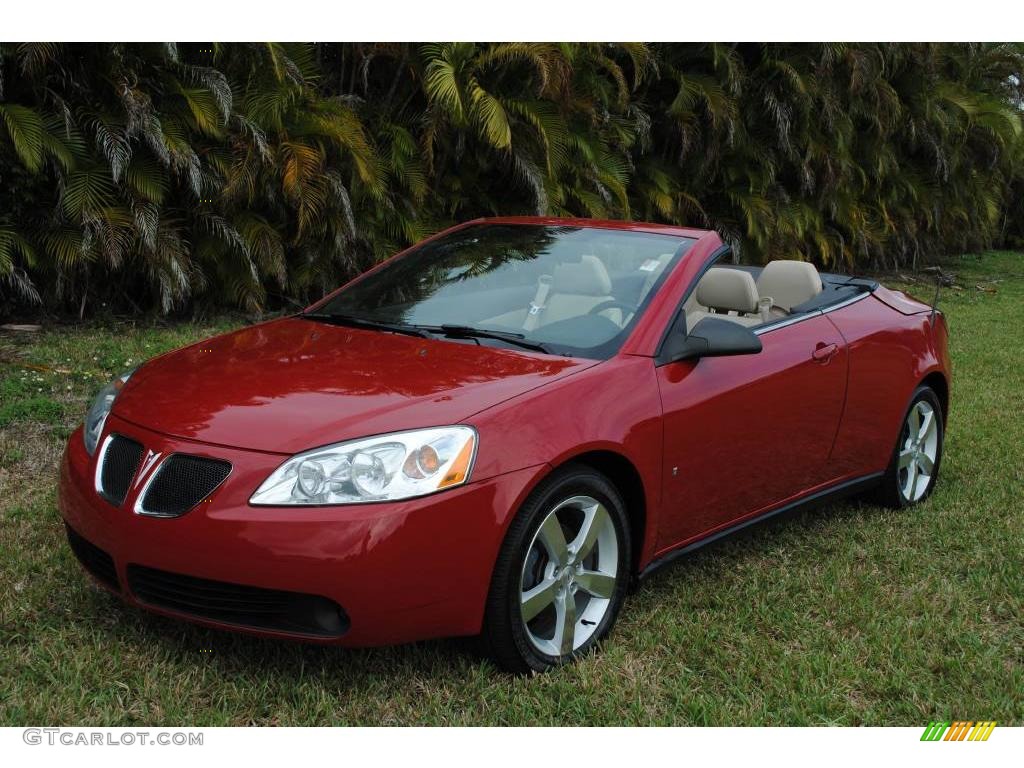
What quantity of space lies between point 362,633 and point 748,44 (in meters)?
13.4

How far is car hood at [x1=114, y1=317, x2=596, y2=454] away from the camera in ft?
11.0

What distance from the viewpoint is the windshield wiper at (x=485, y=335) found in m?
4.04

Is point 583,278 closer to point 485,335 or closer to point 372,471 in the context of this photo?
point 485,335

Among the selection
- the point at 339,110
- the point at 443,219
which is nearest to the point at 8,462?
the point at 339,110

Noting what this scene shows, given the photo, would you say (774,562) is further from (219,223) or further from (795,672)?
(219,223)

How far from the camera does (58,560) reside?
431cm

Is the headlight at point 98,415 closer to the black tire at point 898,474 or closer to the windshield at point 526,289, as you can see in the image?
the windshield at point 526,289

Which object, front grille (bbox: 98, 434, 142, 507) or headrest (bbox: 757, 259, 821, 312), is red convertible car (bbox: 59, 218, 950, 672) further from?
headrest (bbox: 757, 259, 821, 312)

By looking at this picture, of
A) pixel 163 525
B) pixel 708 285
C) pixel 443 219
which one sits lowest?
pixel 443 219

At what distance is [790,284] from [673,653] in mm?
2264

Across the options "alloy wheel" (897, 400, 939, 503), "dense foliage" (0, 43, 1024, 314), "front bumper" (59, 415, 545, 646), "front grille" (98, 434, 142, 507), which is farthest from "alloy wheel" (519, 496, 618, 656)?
"dense foliage" (0, 43, 1024, 314)

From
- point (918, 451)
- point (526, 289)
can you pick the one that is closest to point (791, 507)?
point (918, 451)

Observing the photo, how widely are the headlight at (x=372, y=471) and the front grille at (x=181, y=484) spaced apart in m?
0.17
